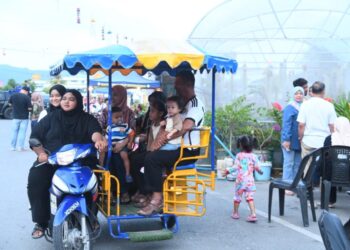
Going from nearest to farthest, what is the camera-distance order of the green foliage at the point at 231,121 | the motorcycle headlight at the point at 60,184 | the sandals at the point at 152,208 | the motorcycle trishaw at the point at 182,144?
1. the motorcycle headlight at the point at 60,184
2. the motorcycle trishaw at the point at 182,144
3. the sandals at the point at 152,208
4. the green foliage at the point at 231,121

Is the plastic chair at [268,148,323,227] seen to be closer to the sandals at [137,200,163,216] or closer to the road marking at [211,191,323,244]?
the road marking at [211,191,323,244]

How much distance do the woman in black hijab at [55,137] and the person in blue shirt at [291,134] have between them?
396cm

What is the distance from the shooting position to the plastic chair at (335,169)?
6.70 meters

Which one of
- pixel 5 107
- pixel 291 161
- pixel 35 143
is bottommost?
pixel 291 161

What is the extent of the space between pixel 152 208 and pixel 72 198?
1.04m

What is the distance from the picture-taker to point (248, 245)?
5.69 metres

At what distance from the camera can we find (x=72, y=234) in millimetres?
4645

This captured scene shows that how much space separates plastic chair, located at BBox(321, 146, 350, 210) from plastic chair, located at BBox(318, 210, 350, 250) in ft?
13.1

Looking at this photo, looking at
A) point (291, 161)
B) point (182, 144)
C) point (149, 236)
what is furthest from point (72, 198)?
point (291, 161)

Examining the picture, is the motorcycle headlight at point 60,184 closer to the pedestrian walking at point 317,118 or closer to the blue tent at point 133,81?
the pedestrian walking at point 317,118

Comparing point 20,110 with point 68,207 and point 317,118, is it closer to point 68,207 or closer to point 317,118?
point 317,118

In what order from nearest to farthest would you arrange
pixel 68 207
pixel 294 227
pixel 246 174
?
1. pixel 68 207
2. pixel 294 227
3. pixel 246 174

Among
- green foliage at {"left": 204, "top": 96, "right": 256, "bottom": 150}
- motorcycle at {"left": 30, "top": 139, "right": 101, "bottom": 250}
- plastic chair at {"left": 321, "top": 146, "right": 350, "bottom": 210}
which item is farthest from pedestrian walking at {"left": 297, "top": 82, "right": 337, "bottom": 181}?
motorcycle at {"left": 30, "top": 139, "right": 101, "bottom": 250}

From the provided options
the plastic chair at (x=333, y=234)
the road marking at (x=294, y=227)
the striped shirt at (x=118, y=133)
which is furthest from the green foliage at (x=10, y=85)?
the plastic chair at (x=333, y=234)
